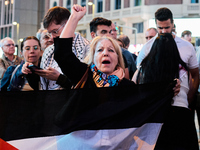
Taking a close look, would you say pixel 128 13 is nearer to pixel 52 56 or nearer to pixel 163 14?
pixel 163 14

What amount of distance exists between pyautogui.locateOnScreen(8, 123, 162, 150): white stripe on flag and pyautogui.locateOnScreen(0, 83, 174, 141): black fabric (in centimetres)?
4

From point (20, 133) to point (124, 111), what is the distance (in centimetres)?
98

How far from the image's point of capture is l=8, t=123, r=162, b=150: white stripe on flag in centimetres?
294

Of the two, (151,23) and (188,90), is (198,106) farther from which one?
(151,23)

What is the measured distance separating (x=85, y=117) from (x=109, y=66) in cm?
65

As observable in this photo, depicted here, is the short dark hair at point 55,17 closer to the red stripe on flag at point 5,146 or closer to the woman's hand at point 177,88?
the woman's hand at point 177,88

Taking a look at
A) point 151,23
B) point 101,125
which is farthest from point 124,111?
point 151,23

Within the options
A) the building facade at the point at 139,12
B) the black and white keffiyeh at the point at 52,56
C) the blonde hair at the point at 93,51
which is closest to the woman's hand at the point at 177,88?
the blonde hair at the point at 93,51

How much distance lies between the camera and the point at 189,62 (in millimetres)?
4289

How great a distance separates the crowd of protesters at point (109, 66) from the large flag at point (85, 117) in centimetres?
25

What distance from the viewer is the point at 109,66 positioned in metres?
3.57

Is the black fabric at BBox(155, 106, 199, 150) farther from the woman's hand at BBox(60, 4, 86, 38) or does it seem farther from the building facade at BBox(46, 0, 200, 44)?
the building facade at BBox(46, 0, 200, 44)

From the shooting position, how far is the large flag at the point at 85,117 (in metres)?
2.88

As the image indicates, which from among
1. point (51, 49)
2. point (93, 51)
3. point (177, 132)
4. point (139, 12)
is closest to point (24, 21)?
point (139, 12)
